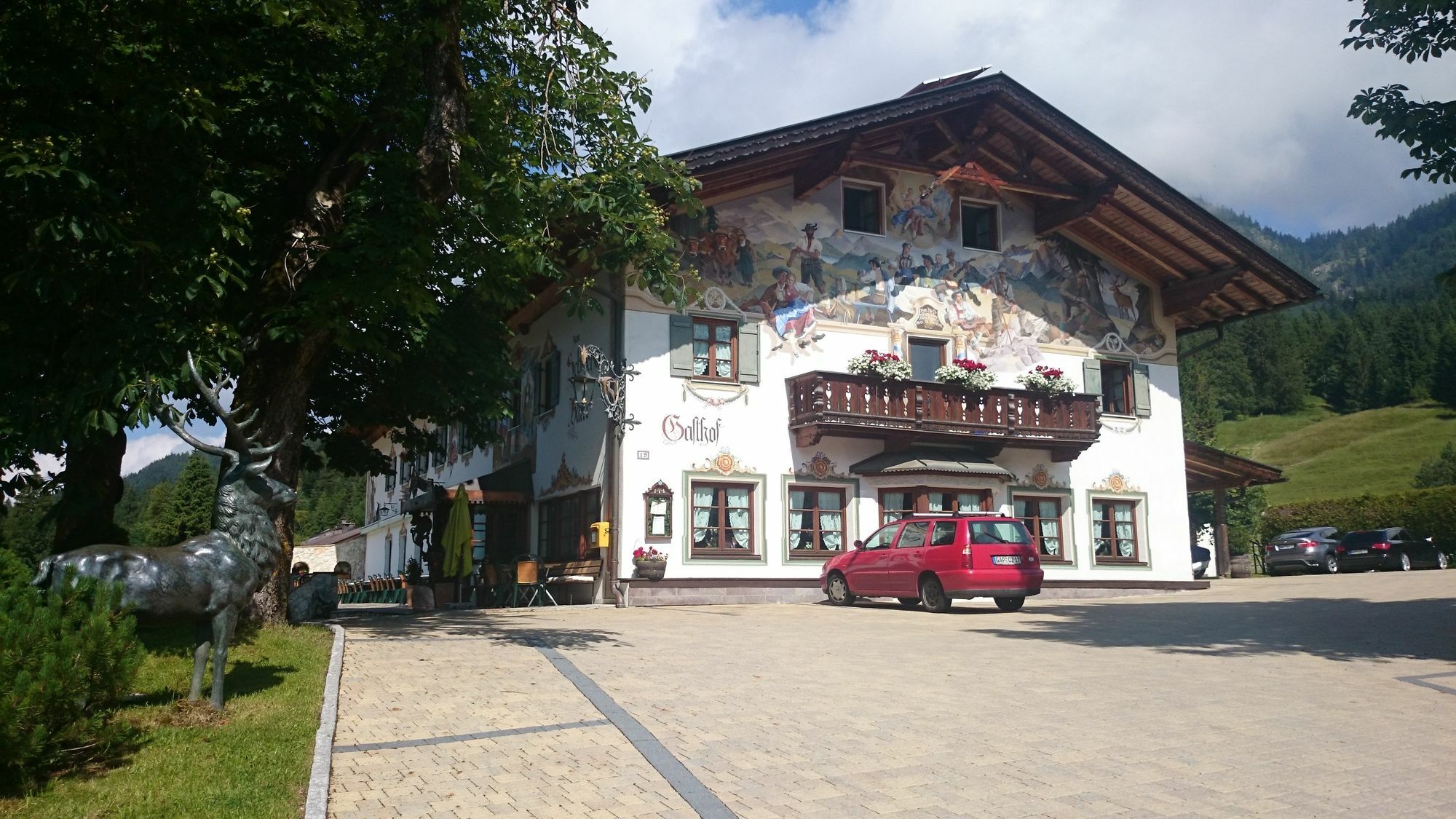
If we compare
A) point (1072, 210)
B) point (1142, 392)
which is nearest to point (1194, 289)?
point (1142, 392)

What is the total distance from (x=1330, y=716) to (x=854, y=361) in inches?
565

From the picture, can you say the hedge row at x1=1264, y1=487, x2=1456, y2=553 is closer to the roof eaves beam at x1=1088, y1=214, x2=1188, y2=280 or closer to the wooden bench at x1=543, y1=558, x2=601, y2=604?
the roof eaves beam at x1=1088, y1=214, x2=1188, y2=280

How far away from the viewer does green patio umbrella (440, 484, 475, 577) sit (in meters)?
22.3

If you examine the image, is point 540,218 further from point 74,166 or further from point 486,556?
point 486,556

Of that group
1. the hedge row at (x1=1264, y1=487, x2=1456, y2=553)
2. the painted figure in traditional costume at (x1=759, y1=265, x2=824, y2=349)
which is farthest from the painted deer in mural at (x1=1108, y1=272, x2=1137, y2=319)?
the hedge row at (x1=1264, y1=487, x2=1456, y2=553)

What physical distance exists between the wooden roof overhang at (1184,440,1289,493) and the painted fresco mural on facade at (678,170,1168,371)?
3.53m

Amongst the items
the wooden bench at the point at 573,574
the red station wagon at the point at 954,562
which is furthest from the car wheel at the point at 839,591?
the wooden bench at the point at 573,574

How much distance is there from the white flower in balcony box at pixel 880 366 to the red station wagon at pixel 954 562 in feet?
12.7

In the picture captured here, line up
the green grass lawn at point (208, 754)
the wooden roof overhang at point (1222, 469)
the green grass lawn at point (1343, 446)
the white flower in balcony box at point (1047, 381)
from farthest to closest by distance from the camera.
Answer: the green grass lawn at point (1343, 446)
the wooden roof overhang at point (1222, 469)
the white flower in balcony box at point (1047, 381)
the green grass lawn at point (208, 754)

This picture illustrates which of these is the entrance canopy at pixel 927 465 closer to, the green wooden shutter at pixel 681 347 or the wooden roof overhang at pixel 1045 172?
the green wooden shutter at pixel 681 347

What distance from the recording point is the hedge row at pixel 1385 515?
131 ft

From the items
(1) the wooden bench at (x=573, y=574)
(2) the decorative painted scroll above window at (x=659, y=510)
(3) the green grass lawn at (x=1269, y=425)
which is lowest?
(1) the wooden bench at (x=573, y=574)

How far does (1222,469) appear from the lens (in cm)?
2872

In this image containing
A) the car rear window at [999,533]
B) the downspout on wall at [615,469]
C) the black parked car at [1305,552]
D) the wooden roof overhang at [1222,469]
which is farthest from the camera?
the black parked car at [1305,552]
